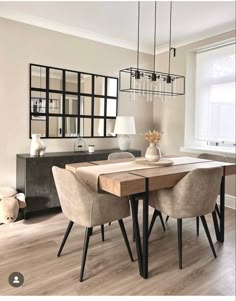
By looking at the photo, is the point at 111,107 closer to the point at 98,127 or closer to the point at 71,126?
the point at 98,127

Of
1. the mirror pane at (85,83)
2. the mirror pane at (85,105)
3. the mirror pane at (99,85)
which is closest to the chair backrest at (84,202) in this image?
the mirror pane at (85,105)

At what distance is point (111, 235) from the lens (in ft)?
8.77

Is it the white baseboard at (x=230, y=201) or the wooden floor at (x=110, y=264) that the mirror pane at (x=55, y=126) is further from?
the white baseboard at (x=230, y=201)

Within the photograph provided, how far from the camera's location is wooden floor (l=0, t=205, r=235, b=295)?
5.90 ft

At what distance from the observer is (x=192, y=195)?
6.85 ft

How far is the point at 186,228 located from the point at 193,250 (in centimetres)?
50

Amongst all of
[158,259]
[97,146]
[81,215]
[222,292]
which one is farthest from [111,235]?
[97,146]

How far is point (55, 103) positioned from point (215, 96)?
7.64 feet

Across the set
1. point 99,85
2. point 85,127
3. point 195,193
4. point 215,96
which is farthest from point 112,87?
point 195,193

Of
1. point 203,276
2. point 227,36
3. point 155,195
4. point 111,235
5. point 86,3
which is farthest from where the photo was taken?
point 227,36

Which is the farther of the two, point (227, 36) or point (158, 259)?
point (227, 36)

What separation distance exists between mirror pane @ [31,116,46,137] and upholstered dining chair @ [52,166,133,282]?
1612 mm

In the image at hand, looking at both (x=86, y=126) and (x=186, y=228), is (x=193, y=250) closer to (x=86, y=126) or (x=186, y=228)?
(x=186, y=228)

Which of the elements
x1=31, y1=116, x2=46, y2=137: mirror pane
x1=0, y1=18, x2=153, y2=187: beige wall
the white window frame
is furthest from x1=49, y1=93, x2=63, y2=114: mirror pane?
the white window frame
